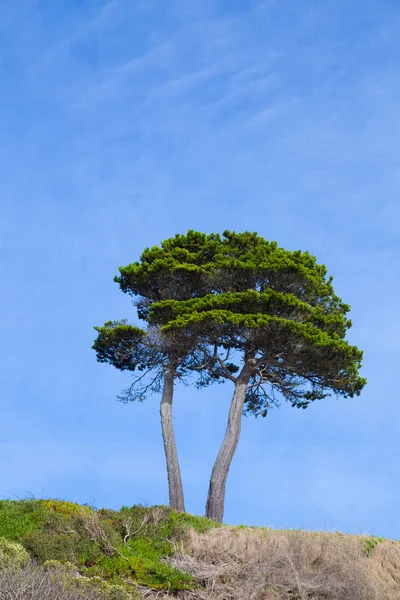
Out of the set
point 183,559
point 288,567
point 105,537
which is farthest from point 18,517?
point 288,567

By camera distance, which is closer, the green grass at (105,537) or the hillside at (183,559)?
the hillside at (183,559)

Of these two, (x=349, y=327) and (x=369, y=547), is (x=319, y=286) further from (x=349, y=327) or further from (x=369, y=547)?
(x=369, y=547)

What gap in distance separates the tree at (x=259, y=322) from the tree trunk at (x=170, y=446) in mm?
1114

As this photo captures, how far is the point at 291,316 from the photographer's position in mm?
21578

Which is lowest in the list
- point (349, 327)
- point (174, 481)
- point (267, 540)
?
point (267, 540)

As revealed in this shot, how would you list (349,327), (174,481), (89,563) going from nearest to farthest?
(89,563)
(174,481)
(349,327)

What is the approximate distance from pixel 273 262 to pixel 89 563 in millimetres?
12638

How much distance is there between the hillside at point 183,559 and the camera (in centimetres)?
1130

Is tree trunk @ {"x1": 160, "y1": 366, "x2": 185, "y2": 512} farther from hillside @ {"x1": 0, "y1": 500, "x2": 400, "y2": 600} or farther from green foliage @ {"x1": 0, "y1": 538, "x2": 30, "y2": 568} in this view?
green foliage @ {"x1": 0, "y1": 538, "x2": 30, "y2": 568}

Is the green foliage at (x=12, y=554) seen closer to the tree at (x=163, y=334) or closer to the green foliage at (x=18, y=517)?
the green foliage at (x=18, y=517)

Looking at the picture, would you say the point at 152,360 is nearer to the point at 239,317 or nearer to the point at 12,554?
the point at 239,317

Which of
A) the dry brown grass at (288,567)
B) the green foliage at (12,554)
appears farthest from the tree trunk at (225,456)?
the green foliage at (12,554)

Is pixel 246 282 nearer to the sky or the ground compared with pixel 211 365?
nearer to the sky

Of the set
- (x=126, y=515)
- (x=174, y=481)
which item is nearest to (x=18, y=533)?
(x=126, y=515)
